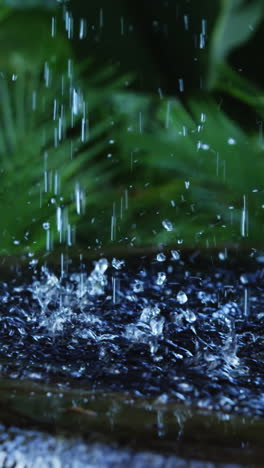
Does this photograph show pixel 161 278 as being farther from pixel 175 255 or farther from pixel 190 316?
pixel 190 316

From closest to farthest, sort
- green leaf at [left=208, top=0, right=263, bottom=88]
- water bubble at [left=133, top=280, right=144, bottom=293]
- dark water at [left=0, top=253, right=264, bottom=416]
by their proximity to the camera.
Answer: dark water at [left=0, top=253, right=264, bottom=416]
water bubble at [left=133, top=280, right=144, bottom=293]
green leaf at [left=208, top=0, right=263, bottom=88]

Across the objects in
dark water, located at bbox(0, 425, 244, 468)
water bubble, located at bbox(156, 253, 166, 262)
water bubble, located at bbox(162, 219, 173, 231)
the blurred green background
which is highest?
the blurred green background

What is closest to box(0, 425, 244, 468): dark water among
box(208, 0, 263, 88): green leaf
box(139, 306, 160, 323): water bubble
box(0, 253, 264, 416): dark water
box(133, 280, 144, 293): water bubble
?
box(0, 253, 264, 416): dark water

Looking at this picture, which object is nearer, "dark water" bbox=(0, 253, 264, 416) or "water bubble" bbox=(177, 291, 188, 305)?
"dark water" bbox=(0, 253, 264, 416)

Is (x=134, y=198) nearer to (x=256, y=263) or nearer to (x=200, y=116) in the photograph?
(x=200, y=116)

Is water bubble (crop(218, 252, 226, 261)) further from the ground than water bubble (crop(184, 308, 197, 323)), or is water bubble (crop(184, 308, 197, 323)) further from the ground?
water bubble (crop(218, 252, 226, 261))

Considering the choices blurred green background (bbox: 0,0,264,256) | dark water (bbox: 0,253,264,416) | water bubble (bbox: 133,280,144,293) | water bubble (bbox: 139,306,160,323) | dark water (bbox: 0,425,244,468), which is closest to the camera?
dark water (bbox: 0,425,244,468)

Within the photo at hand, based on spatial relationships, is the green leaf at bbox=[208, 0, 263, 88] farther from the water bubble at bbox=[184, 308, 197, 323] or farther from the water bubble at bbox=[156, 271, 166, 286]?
the water bubble at bbox=[184, 308, 197, 323]

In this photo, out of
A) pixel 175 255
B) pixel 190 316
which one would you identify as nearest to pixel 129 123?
pixel 175 255
